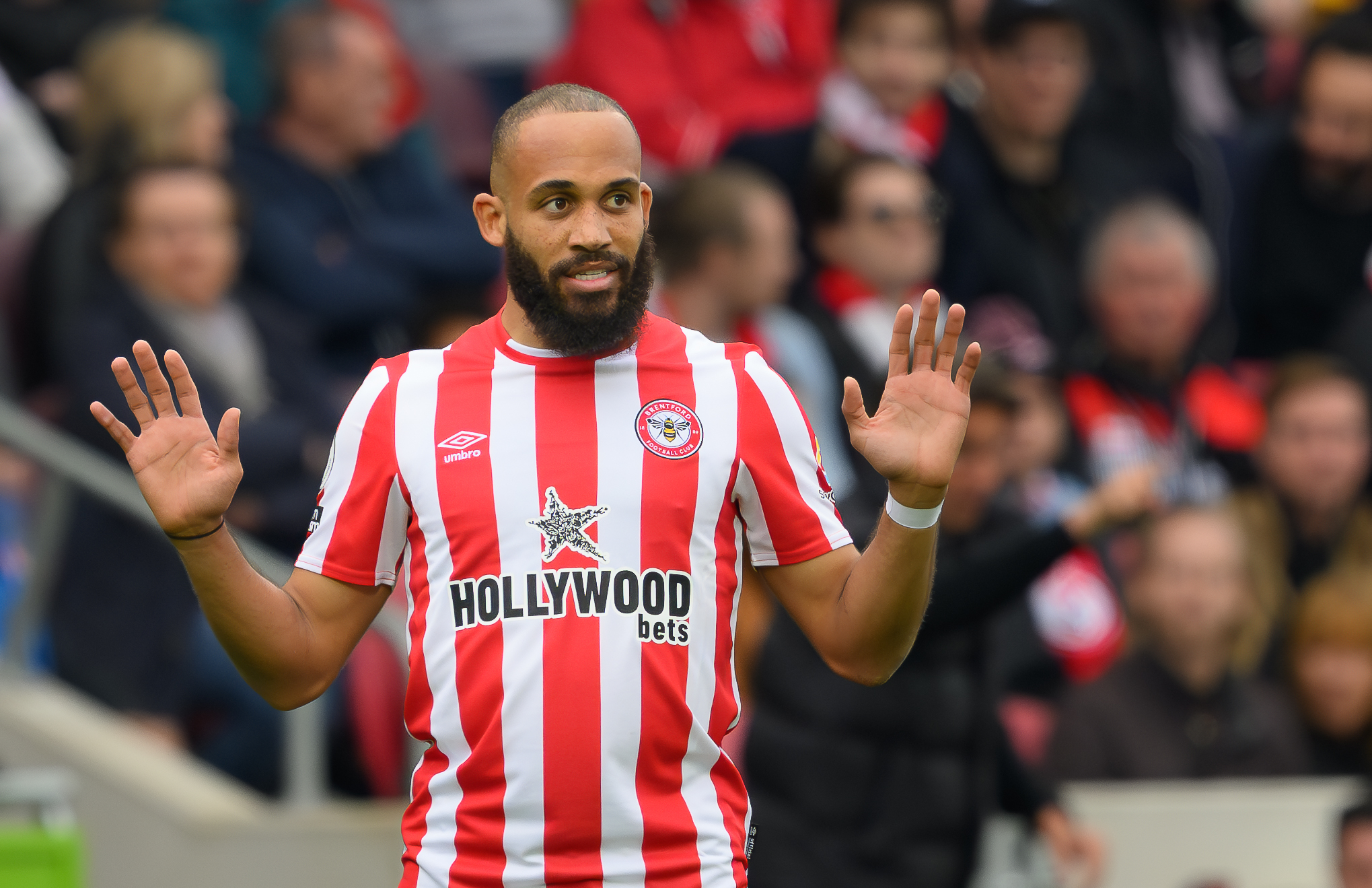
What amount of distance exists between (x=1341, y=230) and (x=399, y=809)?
5810 mm

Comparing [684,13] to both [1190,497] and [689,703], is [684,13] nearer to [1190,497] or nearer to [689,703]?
[1190,497]

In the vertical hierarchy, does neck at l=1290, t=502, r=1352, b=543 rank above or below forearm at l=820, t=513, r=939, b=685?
above

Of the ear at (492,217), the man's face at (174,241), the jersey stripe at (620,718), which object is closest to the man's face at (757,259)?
the man's face at (174,241)

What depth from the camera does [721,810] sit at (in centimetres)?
314

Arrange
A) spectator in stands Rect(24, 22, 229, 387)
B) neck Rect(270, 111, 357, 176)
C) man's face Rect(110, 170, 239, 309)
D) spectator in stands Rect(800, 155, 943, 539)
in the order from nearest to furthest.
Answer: man's face Rect(110, 170, 239, 309), spectator in stands Rect(24, 22, 229, 387), spectator in stands Rect(800, 155, 943, 539), neck Rect(270, 111, 357, 176)

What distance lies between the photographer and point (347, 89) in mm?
7715

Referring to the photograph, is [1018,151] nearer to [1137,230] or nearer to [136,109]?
[1137,230]

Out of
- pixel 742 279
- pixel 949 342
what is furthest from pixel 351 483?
pixel 742 279

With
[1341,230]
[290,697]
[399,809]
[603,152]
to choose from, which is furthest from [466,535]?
[1341,230]

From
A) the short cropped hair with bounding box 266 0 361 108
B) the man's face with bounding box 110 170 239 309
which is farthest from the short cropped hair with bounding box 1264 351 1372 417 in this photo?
the man's face with bounding box 110 170 239 309

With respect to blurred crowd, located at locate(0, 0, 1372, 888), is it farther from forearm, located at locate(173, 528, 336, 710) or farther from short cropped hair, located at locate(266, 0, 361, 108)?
A: forearm, located at locate(173, 528, 336, 710)

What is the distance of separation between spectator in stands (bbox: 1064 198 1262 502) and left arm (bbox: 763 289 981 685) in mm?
5417

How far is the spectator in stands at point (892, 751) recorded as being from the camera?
5.28 metres

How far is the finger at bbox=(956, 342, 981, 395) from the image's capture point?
301cm
